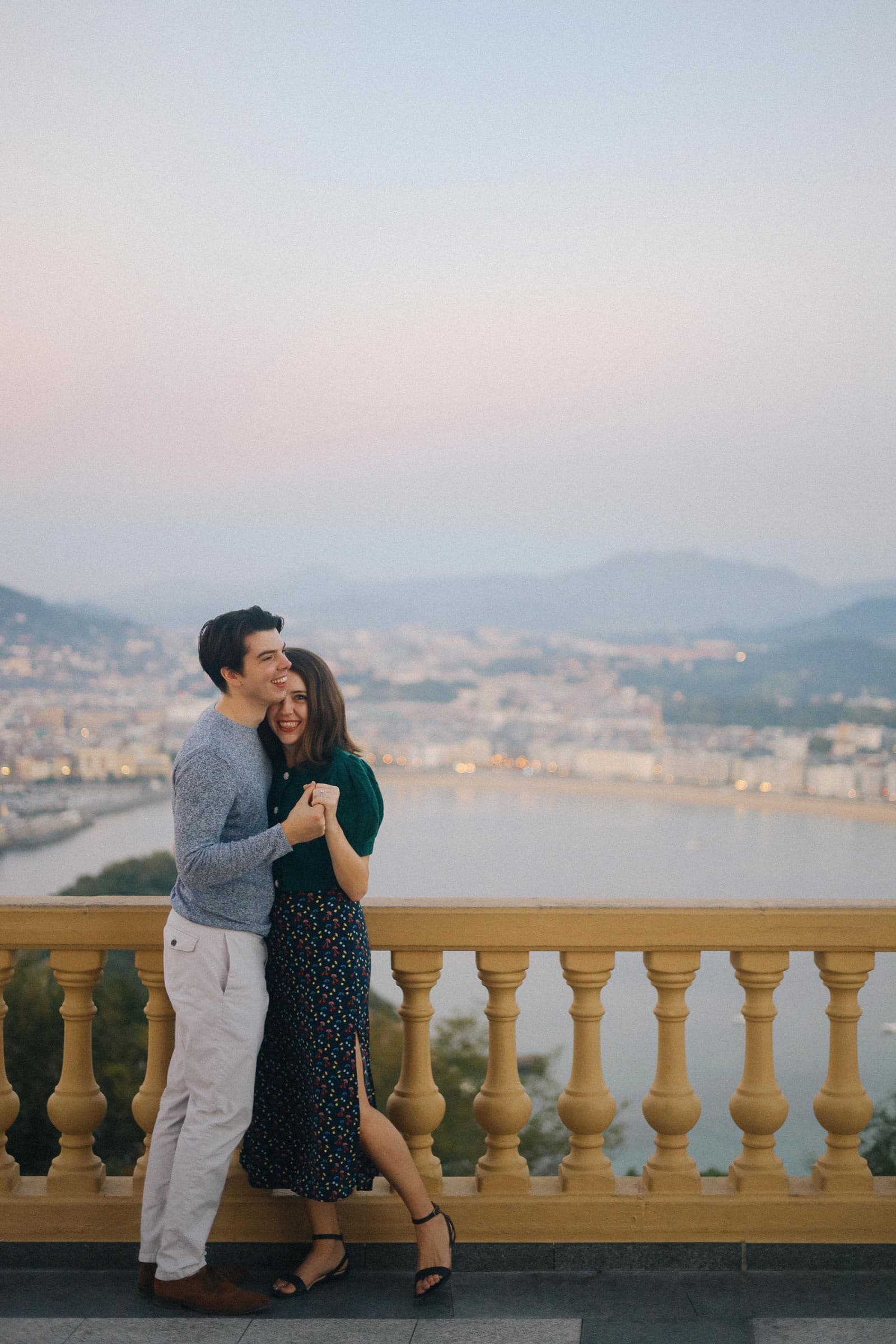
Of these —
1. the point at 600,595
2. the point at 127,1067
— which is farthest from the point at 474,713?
the point at 127,1067

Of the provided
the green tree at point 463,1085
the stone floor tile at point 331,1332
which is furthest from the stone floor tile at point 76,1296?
the green tree at point 463,1085

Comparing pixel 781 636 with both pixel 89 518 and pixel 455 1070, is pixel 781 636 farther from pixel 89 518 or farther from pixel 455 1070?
pixel 455 1070

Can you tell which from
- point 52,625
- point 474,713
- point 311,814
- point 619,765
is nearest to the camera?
point 311,814

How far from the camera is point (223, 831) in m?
2.77

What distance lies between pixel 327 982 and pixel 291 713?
64 cm

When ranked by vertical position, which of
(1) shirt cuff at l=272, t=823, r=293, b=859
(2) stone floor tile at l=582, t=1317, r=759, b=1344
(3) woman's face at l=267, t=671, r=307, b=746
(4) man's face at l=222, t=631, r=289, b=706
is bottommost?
(2) stone floor tile at l=582, t=1317, r=759, b=1344

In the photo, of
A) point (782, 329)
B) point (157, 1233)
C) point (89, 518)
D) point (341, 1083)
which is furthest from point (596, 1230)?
point (89, 518)

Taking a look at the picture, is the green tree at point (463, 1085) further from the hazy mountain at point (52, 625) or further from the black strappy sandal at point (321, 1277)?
the hazy mountain at point (52, 625)

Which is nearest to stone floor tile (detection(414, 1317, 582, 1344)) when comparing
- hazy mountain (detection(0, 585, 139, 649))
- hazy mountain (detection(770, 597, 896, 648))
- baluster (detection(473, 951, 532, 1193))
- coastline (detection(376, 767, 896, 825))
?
baluster (detection(473, 951, 532, 1193))

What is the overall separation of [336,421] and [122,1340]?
345 ft

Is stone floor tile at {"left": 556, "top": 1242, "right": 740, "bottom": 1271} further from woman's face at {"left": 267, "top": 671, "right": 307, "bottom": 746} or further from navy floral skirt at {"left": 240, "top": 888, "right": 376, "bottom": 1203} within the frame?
woman's face at {"left": 267, "top": 671, "right": 307, "bottom": 746}

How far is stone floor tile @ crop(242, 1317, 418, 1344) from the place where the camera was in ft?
8.45

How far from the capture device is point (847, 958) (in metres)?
2.98

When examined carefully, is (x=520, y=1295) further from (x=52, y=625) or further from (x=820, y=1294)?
(x=52, y=625)
